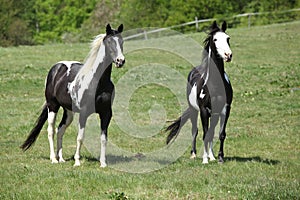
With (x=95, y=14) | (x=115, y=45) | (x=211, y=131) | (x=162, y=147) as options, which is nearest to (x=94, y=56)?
(x=115, y=45)

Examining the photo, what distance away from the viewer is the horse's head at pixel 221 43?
10266 millimetres

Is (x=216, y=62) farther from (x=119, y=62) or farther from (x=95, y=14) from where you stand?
(x=95, y=14)

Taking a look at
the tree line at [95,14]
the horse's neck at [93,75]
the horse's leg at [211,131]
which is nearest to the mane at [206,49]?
the horse's leg at [211,131]

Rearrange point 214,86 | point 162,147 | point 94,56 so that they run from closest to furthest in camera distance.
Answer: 1. point 94,56
2. point 214,86
3. point 162,147

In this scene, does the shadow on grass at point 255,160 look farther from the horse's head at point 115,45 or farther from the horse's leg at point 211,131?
the horse's head at point 115,45

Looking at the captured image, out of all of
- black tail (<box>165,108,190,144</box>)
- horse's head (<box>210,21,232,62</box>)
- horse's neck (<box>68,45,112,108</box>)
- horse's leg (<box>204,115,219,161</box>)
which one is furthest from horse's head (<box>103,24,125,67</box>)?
black tail (<box>165,108,190,144</box>)

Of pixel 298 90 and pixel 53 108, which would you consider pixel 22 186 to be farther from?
pixel 298 90

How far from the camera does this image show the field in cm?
820

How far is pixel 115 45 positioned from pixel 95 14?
7087 cm

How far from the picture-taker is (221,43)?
10.4m

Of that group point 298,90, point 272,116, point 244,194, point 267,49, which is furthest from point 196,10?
point 244,194

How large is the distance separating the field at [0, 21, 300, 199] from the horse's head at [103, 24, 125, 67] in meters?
1.97

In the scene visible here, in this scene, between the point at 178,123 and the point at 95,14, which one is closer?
the point at 178,123

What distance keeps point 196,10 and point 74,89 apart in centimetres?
5422
